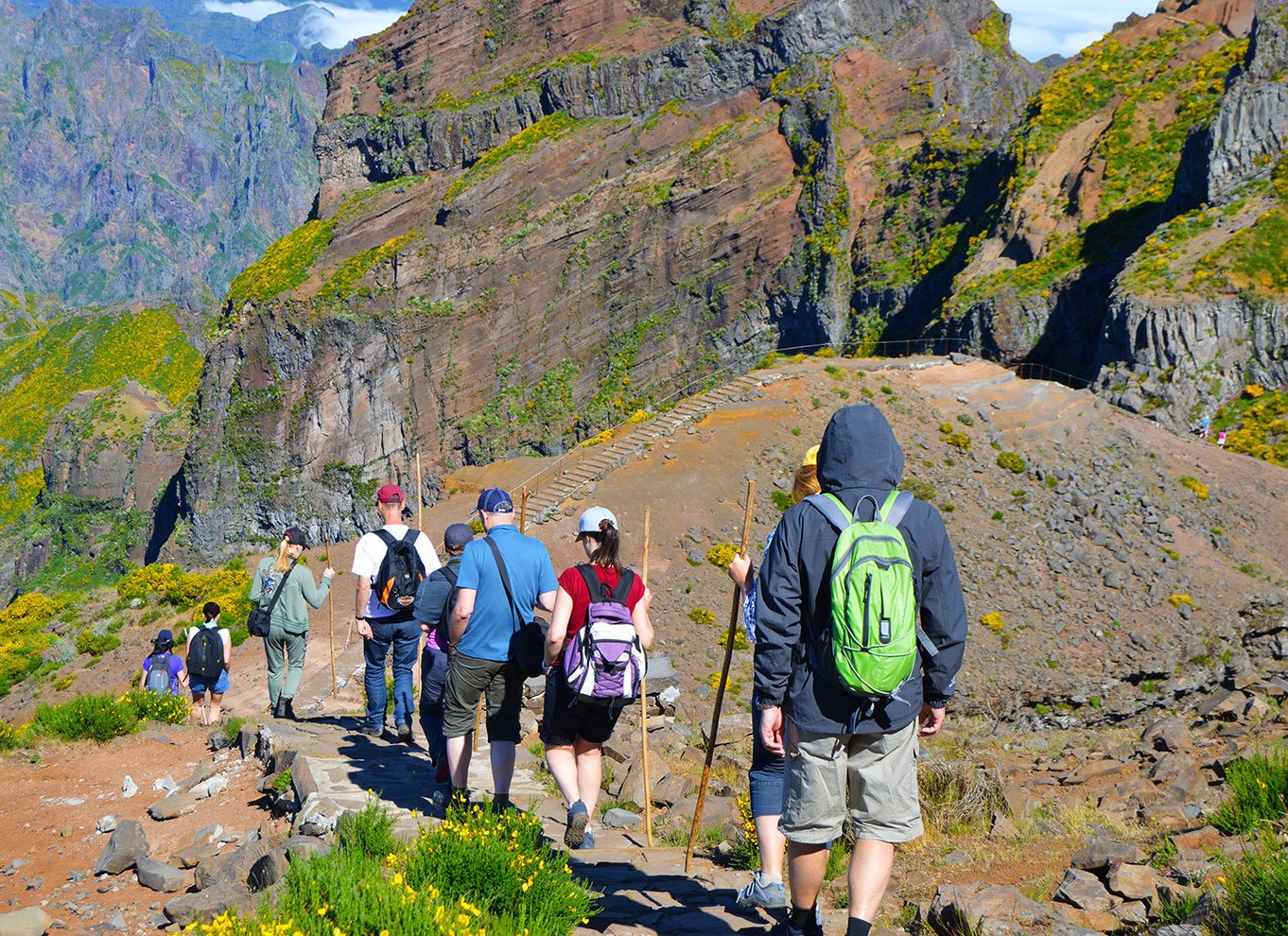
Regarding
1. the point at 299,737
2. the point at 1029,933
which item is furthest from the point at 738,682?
the point at 1029,933

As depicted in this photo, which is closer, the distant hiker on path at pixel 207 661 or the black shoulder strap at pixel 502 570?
the black shoulder strap at pixel 502 570

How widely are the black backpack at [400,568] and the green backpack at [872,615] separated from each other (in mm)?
5711

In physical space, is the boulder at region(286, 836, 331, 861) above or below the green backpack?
below

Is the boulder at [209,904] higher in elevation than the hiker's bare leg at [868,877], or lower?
lower

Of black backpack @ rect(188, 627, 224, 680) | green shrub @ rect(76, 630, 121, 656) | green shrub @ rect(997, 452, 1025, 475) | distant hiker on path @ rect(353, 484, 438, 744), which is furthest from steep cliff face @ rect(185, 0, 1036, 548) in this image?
distant hiker on path @ rect(353, 484, 438, 744)

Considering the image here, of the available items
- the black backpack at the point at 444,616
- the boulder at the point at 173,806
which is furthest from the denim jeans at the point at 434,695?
the boulder at the point at 173,806

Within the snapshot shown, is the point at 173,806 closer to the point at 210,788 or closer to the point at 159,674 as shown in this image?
the point at 210,788

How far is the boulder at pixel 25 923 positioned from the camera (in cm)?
591

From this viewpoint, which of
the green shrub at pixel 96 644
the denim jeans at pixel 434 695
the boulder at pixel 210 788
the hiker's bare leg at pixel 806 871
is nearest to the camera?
the hiker's bare leg at pixel 806 871

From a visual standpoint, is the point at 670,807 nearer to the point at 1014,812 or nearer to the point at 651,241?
the point at 1014,812

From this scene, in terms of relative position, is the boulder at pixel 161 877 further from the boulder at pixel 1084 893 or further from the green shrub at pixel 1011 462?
the green shrub at pixel 1011 462

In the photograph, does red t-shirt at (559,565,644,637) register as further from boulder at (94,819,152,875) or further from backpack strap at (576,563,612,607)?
boulder at (94,819,152,875)

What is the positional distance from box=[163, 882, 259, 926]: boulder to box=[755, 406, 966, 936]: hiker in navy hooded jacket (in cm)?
296

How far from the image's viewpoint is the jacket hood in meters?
4.58
